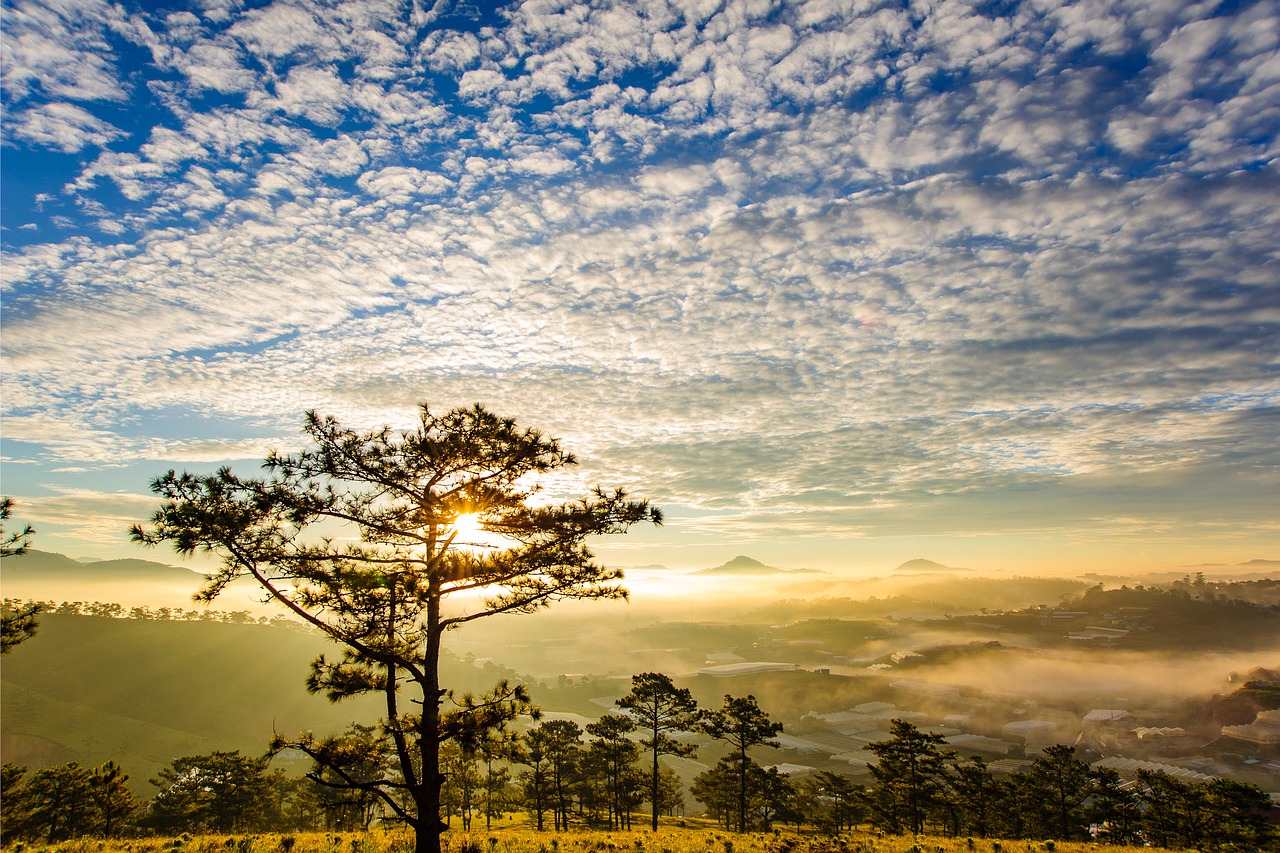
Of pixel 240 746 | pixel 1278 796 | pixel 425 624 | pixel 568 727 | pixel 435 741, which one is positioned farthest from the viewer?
pixel 240 746

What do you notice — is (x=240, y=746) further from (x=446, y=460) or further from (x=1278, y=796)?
(x=1278, y=796)

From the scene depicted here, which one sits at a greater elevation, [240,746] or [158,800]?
[158,800]

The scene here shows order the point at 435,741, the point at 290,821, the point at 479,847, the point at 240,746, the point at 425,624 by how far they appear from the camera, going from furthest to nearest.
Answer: the point at 240,746 < the point at 290,821 < the point at 479,847 < the point at 425,624 < the point at 435,741

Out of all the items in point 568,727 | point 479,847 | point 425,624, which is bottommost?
point 568,727

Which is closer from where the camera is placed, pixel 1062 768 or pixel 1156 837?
pixel 1156 837

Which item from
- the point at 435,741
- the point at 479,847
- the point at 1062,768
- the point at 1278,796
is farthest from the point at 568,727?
the point at 1278,796

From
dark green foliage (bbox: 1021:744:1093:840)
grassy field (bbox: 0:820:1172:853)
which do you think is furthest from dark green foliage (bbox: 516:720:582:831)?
dark green foliage (bbox: 1021:744:1093:840)

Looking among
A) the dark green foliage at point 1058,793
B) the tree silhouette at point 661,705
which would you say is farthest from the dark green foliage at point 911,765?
the tree silhouette at point 661,705

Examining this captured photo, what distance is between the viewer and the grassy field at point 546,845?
1588 centimetres

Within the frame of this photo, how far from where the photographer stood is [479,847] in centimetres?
1600

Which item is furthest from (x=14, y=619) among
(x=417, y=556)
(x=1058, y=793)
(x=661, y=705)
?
(x=1058, y=793)

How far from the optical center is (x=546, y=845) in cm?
1734

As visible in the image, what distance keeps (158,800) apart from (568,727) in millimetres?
44673

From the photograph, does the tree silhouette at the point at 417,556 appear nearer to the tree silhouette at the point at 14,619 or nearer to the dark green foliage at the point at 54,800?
the tree silhouette at the point at 14,619
